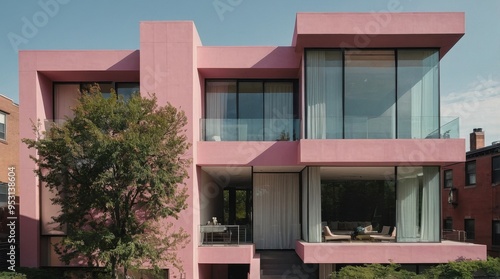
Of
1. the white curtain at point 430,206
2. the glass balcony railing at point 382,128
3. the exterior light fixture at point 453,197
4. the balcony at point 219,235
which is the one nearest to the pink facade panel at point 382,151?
the glass balcony railing at point 382,128

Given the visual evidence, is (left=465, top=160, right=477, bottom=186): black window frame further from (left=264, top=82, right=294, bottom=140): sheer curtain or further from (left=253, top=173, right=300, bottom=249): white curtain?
(left=264, top=82, right=294, bottom=140): sheer curtain

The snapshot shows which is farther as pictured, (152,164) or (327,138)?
(327,138)

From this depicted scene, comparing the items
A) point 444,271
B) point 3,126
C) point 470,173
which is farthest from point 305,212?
point 3,126

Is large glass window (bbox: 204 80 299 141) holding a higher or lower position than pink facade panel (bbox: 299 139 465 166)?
higher

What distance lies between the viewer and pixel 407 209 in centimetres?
1479

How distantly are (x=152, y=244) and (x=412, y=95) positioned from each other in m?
10.7

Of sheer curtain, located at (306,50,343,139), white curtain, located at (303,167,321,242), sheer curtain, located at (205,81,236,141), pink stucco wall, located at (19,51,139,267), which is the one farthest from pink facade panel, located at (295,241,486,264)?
pink stucco wall, located at (19,51,139,267)

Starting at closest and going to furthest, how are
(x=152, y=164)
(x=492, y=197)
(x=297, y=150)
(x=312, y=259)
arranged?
(x=152, y=164) → (x=312, y=259) → (x=297, y=150) → (x=492, y=197)

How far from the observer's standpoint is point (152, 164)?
12.0 meters

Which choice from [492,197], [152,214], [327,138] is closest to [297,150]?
[327,138]

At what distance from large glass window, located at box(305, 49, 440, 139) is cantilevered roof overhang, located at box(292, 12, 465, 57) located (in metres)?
0.65

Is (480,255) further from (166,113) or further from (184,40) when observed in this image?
(184,40)

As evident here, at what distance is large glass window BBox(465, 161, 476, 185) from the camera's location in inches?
932

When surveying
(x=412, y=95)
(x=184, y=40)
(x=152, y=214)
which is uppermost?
(x=184, y=40)
